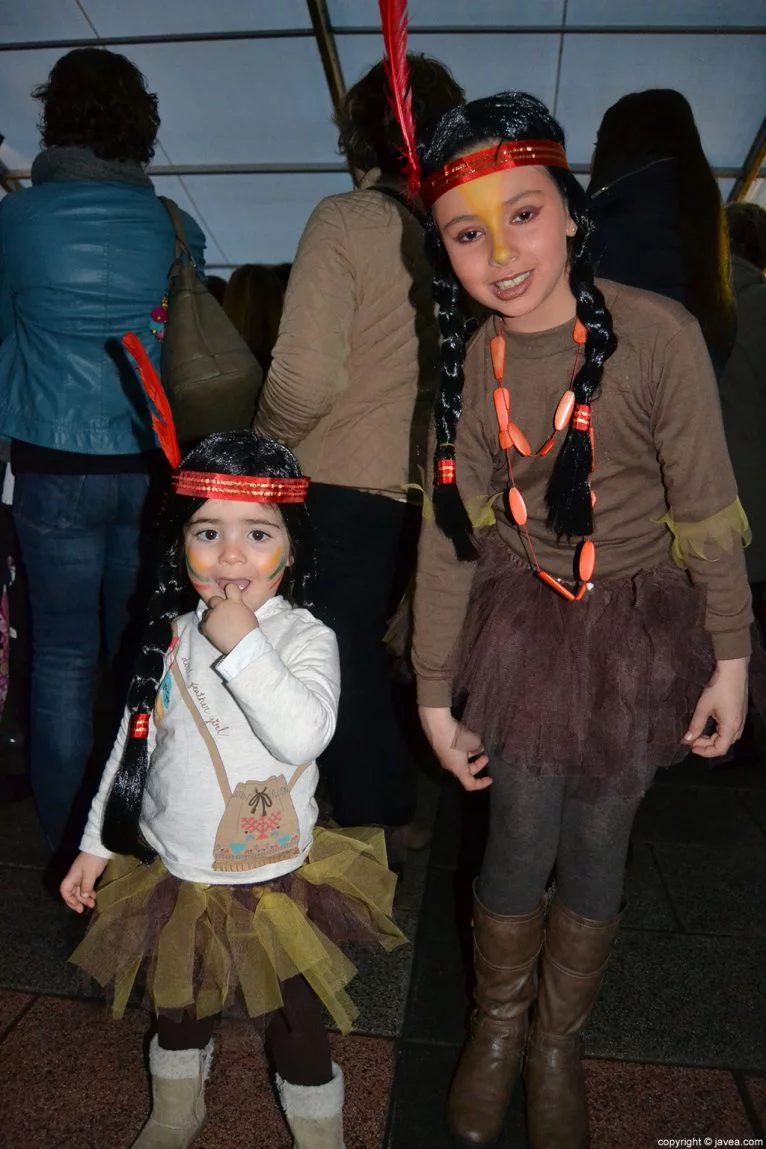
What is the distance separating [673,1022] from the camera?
2051 millimetres

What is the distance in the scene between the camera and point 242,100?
7219 millimetres

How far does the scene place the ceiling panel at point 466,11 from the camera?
20.8 ft

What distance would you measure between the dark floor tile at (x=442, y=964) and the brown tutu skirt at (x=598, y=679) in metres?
0.76

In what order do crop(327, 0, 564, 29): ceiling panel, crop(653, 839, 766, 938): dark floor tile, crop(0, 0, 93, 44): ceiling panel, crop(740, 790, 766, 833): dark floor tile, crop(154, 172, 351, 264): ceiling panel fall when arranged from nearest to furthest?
crop(653, 839, 766, 938): dark floor tile, crop(740, 790, 766, 833): dark floor tile, crop(327, 0, 564, 29): ceiling panel, crop(0, 0, 93, 44): ceiling panel, crop(154, 172, 351, 264): ceiling panel

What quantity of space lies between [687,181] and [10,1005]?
239 cm

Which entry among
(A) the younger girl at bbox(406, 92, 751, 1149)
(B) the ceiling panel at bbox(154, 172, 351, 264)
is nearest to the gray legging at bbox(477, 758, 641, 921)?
(A) the younger girl at bbox(406, 92, 751, 1149)

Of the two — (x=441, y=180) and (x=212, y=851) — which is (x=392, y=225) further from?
(x=212, y=851)

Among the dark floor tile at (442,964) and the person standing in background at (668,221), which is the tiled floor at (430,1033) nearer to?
the dark floor tile at (442,964)

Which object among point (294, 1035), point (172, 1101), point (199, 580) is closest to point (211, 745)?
point (199, 580)

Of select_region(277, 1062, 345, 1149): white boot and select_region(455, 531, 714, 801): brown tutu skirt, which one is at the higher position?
select_region(455, 531, 714, 801): brown tutu skirt

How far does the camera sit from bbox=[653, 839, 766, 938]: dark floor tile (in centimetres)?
242

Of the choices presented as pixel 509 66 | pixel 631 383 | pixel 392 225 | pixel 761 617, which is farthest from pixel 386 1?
pixel 509 66

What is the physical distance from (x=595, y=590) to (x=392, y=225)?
39.4 inches

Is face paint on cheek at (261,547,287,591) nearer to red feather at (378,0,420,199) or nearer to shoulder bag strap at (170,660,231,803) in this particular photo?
shoulder bag strap at (170,660,231,803)
